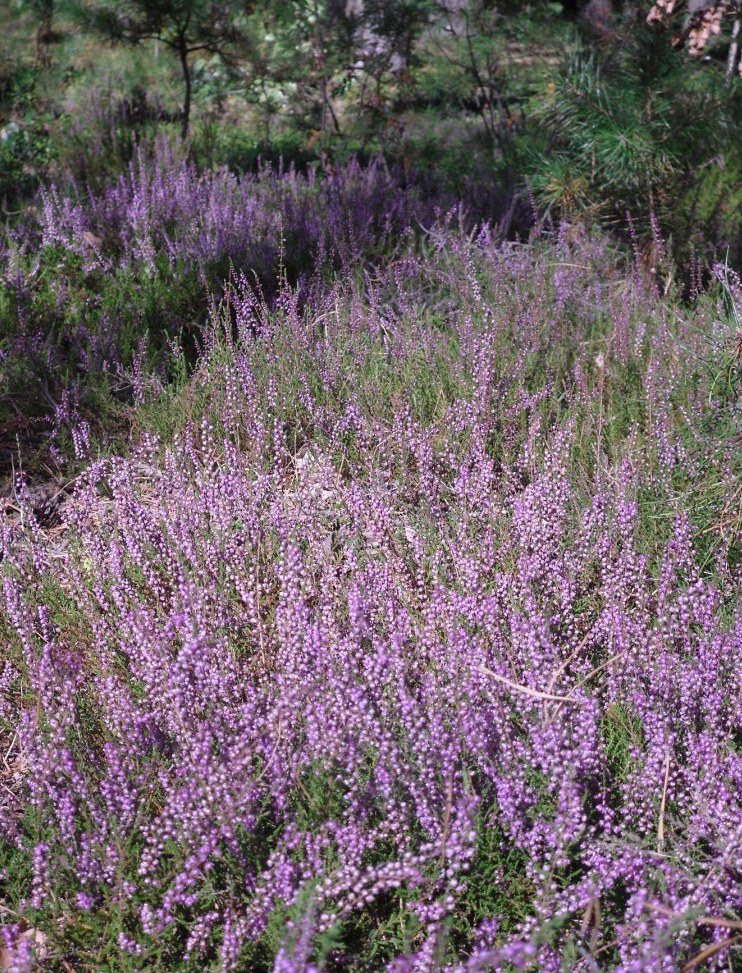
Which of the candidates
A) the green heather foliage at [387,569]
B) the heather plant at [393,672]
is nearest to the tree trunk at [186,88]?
the green heather foliage at [387,569]

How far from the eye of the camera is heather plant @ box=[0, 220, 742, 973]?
1.80 m

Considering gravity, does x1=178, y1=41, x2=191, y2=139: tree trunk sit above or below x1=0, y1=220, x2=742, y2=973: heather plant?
above

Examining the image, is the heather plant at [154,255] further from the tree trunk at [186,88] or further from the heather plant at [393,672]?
the tree trunk at [186,88]

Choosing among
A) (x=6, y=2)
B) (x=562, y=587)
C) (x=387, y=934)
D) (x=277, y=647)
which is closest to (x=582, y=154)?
(x=562, y=587)

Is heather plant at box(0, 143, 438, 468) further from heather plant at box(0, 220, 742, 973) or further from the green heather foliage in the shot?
heather plant at box(0, 220, 742, 973)

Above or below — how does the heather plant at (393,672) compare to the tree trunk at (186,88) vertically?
below

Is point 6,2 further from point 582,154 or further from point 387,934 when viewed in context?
point 387,934

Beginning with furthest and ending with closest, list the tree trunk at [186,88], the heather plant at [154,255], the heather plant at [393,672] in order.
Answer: the tree trunk at [186,88], the heather plant at [154,255], the heather plant at [393,672]

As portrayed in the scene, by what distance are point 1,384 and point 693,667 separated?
2822mm

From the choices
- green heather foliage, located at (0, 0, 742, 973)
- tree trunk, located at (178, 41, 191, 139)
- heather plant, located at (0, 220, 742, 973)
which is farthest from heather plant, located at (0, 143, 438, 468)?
tree trunk, located at (178, 41, 191, 139)

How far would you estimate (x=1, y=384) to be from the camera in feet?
11.9

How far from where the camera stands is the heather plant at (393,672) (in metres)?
1.80

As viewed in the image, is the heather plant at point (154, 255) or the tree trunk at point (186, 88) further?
the tree trunk at point (186, 88)

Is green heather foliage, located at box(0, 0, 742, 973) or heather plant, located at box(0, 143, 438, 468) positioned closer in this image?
green heather foliage, located at box(0, 0, 742, 973)
